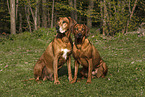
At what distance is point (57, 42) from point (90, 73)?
1318 mm

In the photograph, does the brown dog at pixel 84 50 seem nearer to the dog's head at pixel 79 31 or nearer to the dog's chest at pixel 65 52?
the dog's head at pixel 79 31

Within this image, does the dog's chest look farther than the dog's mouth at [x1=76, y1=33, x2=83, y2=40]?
Yes

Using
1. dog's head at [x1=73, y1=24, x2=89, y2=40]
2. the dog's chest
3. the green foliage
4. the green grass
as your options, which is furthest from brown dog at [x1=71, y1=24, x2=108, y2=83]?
the green foliage

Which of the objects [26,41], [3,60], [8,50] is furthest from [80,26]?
[26,41]

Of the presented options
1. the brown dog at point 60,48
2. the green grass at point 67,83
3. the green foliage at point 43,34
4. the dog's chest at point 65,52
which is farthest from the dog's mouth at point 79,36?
the green foliage at point 43,34

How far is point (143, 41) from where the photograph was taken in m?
12.2

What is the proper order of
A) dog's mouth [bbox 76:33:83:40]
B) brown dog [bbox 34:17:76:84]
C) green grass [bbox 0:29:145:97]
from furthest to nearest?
brown dog [bbox 34:17:76:84], dog's mouth [bbox 76:33:83:40], green grass [bbox 0:29:145:97]

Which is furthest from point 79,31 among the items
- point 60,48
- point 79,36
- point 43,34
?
point 43,34

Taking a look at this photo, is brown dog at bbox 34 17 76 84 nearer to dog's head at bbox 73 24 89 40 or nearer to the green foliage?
dog's head at bbox 73 24 89 40

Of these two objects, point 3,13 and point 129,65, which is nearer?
point 129,65

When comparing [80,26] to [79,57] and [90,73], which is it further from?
[90,73]

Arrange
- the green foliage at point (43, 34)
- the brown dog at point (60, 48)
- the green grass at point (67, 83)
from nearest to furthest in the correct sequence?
the green grass at point (67, 83) < the brown dog at point (60, 48) < the green foliage at point (43, 34)

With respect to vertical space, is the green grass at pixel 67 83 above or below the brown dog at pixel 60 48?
below

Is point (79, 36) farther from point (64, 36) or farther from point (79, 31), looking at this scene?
point (64, 36)
